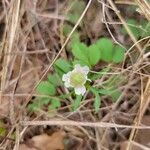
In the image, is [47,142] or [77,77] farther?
[47,142]

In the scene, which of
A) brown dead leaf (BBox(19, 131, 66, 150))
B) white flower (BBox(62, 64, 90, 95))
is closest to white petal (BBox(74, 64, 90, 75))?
white flower (BBox(62, 64, 90, 95))

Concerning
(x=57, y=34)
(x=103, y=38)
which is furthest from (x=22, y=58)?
(x=103, y=38)

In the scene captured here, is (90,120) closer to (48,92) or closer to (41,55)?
(48,92)

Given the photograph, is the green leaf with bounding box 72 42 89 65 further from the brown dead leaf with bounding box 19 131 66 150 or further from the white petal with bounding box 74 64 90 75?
the brown dead leaf with bounding box 19 131 66 150

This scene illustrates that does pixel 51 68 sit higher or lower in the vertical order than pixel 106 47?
lower

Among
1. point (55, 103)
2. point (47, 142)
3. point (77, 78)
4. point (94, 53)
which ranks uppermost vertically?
point (94, 53)

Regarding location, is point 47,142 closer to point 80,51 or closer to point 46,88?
point 46,88

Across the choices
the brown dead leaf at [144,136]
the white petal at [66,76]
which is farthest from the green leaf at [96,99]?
the brown dead leaf at [144,136]

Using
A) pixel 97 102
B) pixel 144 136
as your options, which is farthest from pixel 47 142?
pixel 144 136
